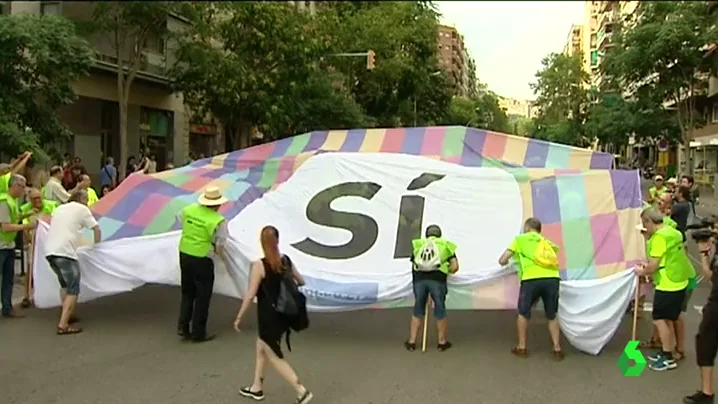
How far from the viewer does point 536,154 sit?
12.4m

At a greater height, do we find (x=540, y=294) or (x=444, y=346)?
(x=540, y=294)

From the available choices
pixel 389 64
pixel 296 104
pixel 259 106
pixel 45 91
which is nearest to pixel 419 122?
pixel 389 64

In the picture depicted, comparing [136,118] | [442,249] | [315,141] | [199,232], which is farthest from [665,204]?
[136,118]

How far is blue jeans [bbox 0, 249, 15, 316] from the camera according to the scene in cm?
1014

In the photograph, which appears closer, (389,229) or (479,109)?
(389,229)

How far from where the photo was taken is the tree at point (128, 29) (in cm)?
305

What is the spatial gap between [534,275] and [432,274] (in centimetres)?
109

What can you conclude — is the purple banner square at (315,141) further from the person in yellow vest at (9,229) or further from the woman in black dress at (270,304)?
the woman in black dress at (270,304)

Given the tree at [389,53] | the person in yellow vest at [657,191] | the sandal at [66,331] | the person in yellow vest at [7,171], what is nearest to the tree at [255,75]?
the tree at [389,53]

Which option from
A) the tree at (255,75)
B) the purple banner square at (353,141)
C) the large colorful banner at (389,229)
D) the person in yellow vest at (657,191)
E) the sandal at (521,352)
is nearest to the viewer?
the sandal at (521,352)

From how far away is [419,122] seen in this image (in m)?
54.4

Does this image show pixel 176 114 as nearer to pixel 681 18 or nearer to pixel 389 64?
pixel 389 64

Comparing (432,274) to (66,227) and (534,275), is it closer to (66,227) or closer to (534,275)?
(534,275)

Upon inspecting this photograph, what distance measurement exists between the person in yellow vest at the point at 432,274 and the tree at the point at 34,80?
303 inches
